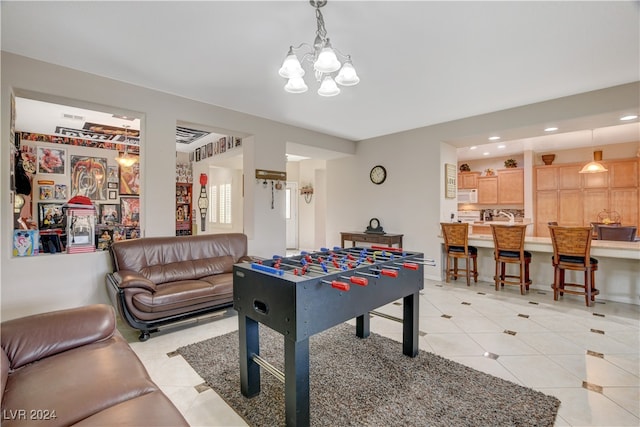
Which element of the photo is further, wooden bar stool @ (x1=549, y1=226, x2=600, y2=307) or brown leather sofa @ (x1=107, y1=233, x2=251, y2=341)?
wooden bar stool @ (x1=549, y1=226, x2=600, y2=307)

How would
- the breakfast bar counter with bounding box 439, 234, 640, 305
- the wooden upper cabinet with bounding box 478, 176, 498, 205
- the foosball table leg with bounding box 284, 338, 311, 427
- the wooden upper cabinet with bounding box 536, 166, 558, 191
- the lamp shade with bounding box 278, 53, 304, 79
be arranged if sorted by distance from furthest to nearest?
the wooden upper cabinet with bounding box 478, 176, 498, 205 → the wooden upper cabinet with bounding box 536, 166, 558, 191 → the breakfast bar counter with bounding box 439, 234, 640, 305 → the lamp shade with bounding box 278, 53, 304, 79 → the foosball table leg with bounding box 284, 338, 311, 427

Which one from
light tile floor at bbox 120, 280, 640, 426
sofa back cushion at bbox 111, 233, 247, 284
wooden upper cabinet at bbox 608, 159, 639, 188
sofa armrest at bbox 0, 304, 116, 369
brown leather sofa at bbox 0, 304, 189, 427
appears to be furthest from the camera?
wooden upper cabinet at bbox 608, 159, 639, 188

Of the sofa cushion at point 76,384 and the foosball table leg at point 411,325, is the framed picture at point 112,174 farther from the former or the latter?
the foosball table leg at point 411,325

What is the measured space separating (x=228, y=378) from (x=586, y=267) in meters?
4.45

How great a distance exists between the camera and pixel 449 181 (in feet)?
17.9

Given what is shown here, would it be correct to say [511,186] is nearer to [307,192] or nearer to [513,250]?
[513,250]

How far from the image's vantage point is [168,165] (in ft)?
12.5

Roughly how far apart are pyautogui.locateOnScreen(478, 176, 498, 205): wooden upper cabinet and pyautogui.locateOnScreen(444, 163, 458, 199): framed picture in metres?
3.00

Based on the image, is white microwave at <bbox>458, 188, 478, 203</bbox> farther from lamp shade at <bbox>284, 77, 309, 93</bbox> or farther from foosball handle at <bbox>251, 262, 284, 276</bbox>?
foosball handle at <bbox>251, 262, 284, 276</bbox>

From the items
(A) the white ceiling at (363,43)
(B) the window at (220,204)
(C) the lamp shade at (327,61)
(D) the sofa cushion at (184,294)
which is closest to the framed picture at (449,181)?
(A) the white ceiling at (363,43)

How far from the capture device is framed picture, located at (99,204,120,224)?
262 inches

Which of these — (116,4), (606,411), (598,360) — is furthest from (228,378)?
(598,360)

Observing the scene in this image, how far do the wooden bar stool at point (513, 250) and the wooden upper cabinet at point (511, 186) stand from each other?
3.66 m

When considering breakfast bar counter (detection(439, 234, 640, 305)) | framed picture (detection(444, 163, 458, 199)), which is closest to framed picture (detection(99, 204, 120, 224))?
framed picture (detection(444, 163, 458, 199))
